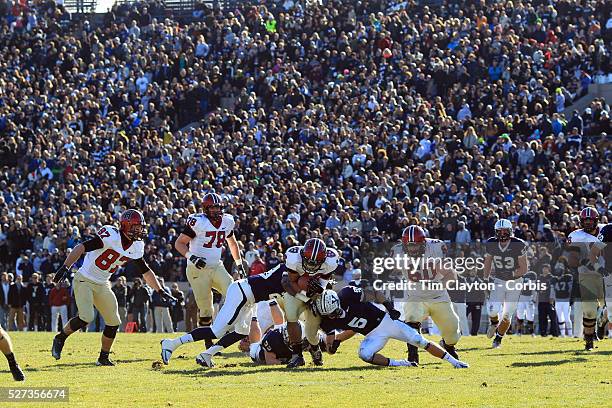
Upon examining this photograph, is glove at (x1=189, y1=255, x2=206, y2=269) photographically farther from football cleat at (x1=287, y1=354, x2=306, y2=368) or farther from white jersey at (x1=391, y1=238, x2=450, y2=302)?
white jersey at (x1=391, y1=238, x2=450, y2=302)

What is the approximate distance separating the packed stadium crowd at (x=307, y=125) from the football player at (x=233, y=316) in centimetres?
779

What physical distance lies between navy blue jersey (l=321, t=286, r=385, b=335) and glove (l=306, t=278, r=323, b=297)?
1.29ft

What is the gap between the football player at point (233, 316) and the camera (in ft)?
48.5

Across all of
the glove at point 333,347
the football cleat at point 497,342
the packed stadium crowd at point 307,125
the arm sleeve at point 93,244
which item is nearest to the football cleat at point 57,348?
the arm sleeve at point 93,244

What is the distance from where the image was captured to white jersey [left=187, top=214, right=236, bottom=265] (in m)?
17.3

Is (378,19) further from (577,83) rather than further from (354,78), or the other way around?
(577,83)

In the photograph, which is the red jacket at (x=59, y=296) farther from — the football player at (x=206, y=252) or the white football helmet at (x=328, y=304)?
the white football helmet at (x=328, y=304)

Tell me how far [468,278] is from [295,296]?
8880 mm

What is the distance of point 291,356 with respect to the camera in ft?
50.3

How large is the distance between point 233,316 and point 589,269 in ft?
17.6

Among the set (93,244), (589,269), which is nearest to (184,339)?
(93,244)

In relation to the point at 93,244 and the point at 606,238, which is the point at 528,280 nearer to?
the point at 606,238

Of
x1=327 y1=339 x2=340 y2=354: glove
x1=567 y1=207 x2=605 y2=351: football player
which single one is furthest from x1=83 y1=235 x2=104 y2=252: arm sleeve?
x1=567 y1=207 x2=605 y2=351: football player

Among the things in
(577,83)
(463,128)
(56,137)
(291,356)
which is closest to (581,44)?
(577,83)
